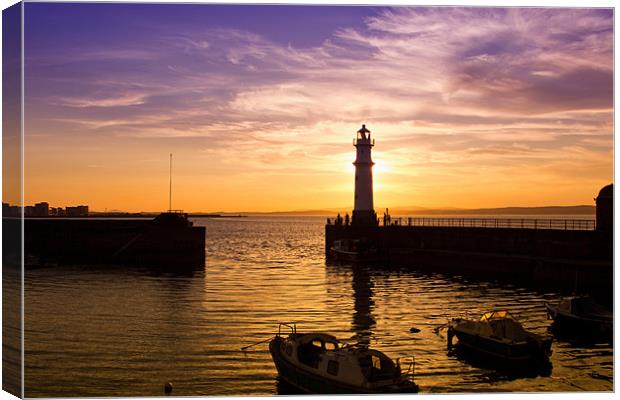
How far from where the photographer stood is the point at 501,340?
22172mm

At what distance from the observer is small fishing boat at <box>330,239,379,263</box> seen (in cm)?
6153

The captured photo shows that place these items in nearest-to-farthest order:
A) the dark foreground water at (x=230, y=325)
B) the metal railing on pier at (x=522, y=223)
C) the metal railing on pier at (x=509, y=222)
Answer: the dark foreground water at (x=230, y=325), the metal railing on pier at (x=522, y=223), the metal railing on pier at (x=509, y=222)

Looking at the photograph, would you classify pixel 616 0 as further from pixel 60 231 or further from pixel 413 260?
pixel 60 231

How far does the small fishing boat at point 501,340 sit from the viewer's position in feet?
71.0

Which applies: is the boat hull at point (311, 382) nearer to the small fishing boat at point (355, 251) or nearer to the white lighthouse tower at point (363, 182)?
the small fishing boat at point (355, 251)

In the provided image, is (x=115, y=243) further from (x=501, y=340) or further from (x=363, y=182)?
(x=501, y=340)

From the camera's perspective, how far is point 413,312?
32.5 metres

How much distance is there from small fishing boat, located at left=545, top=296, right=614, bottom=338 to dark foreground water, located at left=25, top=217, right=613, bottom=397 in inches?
44.9

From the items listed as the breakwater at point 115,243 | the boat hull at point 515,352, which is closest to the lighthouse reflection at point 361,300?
the boat hull at point 515,352

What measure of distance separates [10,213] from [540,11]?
50.0ft

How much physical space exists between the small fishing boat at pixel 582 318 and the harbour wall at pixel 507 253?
7.91 meters

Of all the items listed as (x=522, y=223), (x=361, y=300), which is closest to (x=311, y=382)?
(x=361, y=300)

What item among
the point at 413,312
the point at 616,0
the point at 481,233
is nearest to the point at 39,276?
the point at 413,312

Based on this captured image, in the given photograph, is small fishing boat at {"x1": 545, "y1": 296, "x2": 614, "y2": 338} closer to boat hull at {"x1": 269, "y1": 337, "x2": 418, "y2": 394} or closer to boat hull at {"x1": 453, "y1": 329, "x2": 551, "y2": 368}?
boat hull at {"x1": 453, "y1": 329, "x2": 551, "y2": 368}
